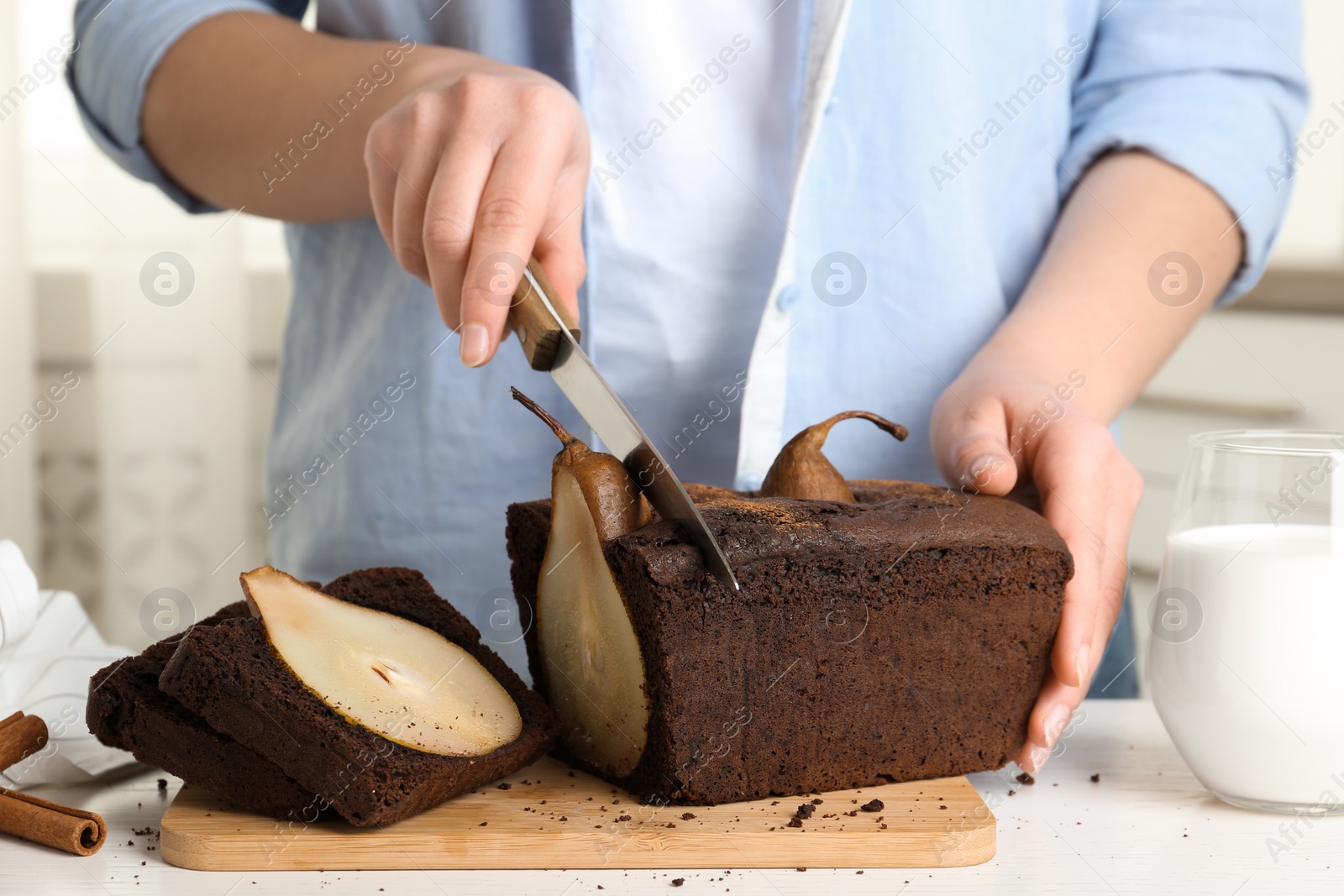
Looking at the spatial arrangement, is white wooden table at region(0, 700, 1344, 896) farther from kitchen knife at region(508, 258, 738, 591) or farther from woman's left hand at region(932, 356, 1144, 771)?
kitchen knife at region(508, 258, 738, 591)

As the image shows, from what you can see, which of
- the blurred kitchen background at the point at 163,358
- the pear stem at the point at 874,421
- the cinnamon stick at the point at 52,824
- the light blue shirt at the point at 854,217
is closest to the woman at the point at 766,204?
the light blue shirt at the point at 854,217

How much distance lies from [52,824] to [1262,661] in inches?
32.7

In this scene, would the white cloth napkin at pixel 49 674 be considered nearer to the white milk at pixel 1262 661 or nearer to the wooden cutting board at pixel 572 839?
the wooden cutting board at pixel 572 839

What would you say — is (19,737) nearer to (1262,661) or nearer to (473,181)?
(473,181)

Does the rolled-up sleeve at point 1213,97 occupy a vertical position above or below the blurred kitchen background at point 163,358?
above

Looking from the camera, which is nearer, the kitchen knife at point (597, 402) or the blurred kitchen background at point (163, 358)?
the kitchen knife at point (597, 402)

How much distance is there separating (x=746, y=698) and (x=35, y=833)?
0.49m

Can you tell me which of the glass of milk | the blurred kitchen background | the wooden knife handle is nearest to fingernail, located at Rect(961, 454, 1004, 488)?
the glass of milk

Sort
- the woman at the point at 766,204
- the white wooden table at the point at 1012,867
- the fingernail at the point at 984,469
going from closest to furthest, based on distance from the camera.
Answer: the white wooden table at the point at 1012,867 → the fingernail at the point at 984,469 → the woman at the point at 766,204

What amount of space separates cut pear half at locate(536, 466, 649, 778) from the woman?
0.33m

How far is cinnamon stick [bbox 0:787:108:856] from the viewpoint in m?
0.72

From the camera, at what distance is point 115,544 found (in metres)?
2.66

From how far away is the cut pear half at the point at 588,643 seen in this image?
2.64 feet

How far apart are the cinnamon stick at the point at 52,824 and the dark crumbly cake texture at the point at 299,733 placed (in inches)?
3.7
